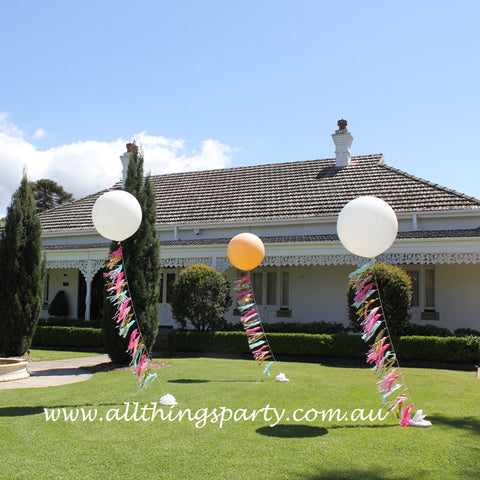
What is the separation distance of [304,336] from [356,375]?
2.97 metres

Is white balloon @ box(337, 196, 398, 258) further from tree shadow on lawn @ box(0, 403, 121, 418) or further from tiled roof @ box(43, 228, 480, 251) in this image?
tiled roof @ box(43, 228, 480, 251)

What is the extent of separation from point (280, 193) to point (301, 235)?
2896 mm

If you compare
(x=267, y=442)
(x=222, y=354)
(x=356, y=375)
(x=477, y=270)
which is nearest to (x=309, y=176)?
(x=477, y=270)

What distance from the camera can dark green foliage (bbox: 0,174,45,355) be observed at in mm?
12680

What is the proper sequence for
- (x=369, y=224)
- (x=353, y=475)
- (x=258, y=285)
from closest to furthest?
(x=353, y=475)
(x=369, y=224)
(x=258, y=285)

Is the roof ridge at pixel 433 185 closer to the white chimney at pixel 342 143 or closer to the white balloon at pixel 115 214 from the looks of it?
the white chimney at pixel 342 143

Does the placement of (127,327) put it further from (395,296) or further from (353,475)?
(395,296)

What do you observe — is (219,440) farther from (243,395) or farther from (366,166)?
(366,166)

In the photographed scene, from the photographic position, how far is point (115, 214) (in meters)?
7.81

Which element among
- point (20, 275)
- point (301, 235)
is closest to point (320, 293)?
point (301, 235)

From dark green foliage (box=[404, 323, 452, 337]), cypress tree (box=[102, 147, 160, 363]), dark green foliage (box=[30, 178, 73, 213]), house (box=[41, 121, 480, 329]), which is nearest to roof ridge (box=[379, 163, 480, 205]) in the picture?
house (box=[41, 121, 480, 329])

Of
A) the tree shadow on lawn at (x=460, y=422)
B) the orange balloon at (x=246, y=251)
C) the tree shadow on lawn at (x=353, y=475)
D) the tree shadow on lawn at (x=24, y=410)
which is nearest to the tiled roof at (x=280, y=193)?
the orange balloon at (x=246, y=251)

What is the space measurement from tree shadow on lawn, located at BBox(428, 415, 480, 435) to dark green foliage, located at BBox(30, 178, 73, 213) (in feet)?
145

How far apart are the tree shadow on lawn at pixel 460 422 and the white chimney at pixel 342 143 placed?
15069mm
